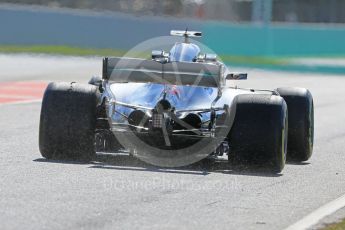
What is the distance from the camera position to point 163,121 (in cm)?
1012

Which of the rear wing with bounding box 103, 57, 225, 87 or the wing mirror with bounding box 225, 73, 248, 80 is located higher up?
the rear wing with bounding box 103, 57, 225, 87

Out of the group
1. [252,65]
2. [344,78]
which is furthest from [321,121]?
[252,65]

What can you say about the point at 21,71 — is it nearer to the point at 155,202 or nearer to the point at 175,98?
the point at 175,98

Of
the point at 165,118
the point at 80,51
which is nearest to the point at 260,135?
the point at 165,118

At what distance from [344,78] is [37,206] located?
23.7 meters

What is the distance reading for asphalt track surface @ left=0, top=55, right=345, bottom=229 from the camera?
24.2 feet

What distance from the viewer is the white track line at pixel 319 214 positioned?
7.41 m

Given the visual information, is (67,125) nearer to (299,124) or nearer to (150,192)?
(150,192)

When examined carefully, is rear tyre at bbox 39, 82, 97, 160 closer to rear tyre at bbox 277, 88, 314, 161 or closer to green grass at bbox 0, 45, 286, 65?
rear tyre at bbox 277, 88, 314, 161

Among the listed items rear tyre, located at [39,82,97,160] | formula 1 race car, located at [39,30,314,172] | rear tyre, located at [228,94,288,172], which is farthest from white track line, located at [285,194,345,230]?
rear tyre, located at [39,82,97,160]

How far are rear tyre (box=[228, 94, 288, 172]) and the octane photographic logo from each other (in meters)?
0.15

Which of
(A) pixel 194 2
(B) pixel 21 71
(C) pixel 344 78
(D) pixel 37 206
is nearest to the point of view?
(D) pixel 37 206

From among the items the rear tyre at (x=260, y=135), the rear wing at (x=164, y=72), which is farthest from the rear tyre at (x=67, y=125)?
the rear tyre at (x=260, y=135)

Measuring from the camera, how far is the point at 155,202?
8.22 meters
